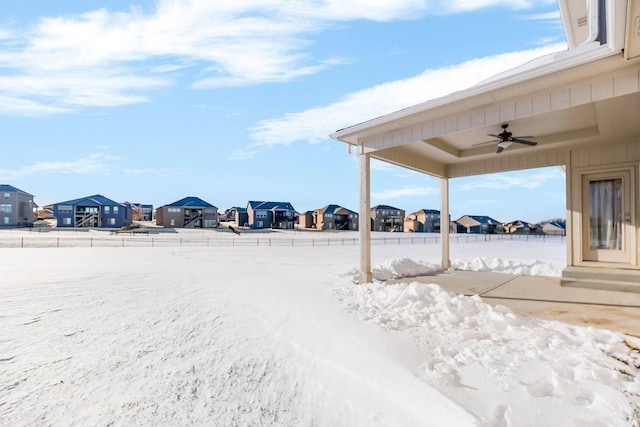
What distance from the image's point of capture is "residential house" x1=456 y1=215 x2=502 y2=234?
60.4 metres

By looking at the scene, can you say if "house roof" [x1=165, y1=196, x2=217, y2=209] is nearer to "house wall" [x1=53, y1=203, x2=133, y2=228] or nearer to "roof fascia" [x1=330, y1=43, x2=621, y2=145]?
"house wall" [x1=53, y1=203, x2=133, y2=228]

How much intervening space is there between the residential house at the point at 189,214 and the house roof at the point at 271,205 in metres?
7.94

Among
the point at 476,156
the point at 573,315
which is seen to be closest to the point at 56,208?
the point at 476,156

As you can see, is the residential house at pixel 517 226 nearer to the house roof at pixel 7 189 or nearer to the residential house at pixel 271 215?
the residential house at pixel 271 215

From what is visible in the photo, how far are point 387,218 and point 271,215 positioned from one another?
73.2 ft

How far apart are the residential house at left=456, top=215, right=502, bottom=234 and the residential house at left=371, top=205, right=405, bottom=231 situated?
11.1 meters

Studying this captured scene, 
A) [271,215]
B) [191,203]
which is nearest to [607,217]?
[191,203]

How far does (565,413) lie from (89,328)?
614cm

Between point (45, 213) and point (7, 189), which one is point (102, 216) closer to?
point (7, 189)

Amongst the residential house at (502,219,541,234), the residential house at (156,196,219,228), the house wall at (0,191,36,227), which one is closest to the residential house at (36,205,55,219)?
the house wall at (0,191,36,227)

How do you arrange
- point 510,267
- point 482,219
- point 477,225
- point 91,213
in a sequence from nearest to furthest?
point 510,267
point 91,213
point 477,225
point 482,219

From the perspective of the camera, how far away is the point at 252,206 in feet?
180

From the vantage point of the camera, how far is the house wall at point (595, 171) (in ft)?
23.3

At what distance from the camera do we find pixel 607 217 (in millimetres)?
7625
